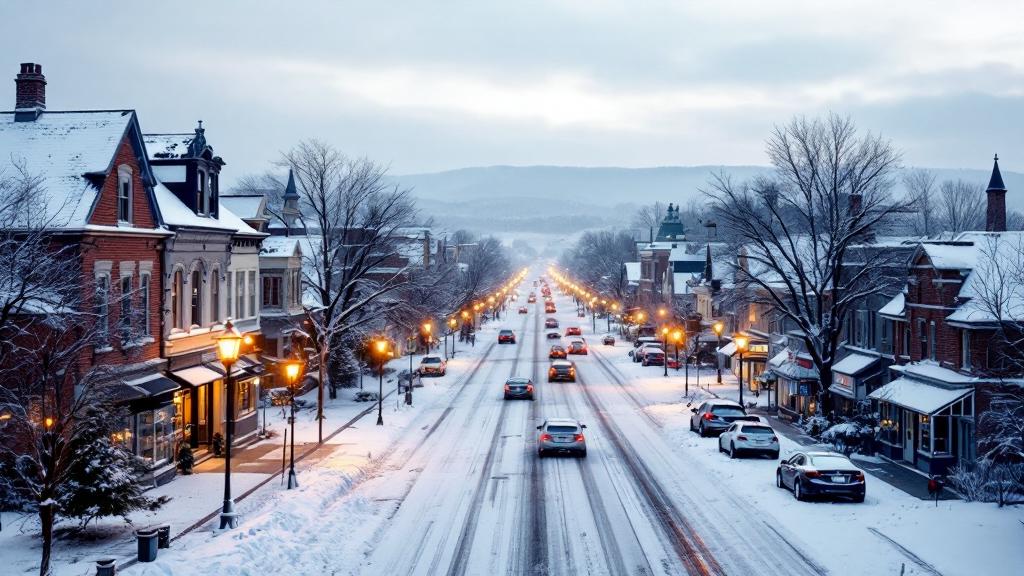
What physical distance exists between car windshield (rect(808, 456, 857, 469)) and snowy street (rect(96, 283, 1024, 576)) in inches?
40.5

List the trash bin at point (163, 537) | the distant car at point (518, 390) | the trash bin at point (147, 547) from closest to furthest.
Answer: the trash bin at point (147, 547), the trash bin at point (163, 537), the distant car at point (518, 390)

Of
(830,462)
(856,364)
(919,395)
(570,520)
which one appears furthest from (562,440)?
(856,364)

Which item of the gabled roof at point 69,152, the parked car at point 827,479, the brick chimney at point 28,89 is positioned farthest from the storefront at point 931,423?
the brick chimney at point 28,89

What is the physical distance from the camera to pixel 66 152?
2614 cm

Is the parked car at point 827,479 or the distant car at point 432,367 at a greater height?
the parked car at point 827,479

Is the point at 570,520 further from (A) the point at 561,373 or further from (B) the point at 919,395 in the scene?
(A) the point at 561,373

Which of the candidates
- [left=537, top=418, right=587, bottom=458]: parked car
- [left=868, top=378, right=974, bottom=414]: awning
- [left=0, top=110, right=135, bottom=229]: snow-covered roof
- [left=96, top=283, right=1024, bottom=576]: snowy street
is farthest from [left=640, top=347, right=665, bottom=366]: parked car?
[left=0, top=110, right=135, bottom=229]: snow-covered roof

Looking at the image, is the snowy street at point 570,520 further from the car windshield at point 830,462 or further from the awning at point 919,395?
the awning at point 919,395

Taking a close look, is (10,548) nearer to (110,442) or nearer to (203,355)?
(110,442)

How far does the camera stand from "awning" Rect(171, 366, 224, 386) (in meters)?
29.5

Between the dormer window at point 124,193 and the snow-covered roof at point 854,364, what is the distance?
92.6ft

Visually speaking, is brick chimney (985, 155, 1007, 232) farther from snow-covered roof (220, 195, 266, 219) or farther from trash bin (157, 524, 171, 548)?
trash bin (157, 524, 171, 548)

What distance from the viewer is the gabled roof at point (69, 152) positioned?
24500 millimetres

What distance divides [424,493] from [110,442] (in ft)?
28.3
